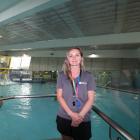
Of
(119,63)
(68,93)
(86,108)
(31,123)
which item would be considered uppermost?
(119,63)

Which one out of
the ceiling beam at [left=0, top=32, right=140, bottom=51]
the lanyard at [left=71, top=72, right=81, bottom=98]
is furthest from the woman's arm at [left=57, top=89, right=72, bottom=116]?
the ceiling beam at [left=0, top=32, right=140, bottom=51]

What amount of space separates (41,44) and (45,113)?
16.2 ft

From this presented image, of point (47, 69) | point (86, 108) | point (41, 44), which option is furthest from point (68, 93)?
point (47, 69)

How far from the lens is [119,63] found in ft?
68.3

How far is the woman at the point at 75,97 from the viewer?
6.26 feet

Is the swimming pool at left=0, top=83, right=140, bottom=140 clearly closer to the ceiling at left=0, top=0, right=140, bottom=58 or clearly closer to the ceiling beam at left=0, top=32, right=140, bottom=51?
the ceiling at left=0, top=0, right=140, bottom=58

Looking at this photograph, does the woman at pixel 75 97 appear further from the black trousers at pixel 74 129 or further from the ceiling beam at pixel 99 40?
the ceiling beam at pixel 99 40

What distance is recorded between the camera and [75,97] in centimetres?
191

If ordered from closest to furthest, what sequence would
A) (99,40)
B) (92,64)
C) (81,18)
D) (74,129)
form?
(74,129) < (81,18) < (99,40) < (92,64)

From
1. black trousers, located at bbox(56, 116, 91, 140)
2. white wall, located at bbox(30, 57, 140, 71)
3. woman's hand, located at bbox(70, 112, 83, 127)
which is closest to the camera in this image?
woman's hand, located at bbox(70, 112, 83, 127)

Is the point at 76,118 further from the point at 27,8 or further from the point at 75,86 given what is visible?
the point at 27,8

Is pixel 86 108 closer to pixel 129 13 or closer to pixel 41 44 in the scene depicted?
pixel 129 13

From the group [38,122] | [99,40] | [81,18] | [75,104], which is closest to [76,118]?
[75,104]

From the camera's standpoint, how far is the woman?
1.91 metres
